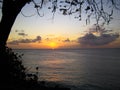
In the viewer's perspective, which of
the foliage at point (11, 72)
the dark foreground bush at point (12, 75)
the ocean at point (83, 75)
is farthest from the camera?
the ocean at point (83, 75)

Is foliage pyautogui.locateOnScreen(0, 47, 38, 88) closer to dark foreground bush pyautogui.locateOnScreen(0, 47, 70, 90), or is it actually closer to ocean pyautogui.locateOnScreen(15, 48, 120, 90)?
dark foreground bush pyautogui.locateOnScreen(0, 47, 70, 90)

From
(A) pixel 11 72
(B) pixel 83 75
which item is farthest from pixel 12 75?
(B) pixel 83 75

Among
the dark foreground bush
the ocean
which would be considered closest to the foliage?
the dark foreground bush

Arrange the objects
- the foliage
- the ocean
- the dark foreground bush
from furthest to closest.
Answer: the ocean
the foliage
the dark foreground bush

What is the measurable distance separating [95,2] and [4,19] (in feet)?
Answer: 9.04

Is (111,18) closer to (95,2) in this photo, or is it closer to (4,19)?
(95,2)

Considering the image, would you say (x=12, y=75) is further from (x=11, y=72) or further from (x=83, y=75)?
(x=83, y=75)

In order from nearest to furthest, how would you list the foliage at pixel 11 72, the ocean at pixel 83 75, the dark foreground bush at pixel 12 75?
1. the dark foreground bush at pixel 12 75
2. the foliage at pixel 11 72
3. the ocean at pixel 83 75

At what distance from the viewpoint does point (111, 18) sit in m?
5.80

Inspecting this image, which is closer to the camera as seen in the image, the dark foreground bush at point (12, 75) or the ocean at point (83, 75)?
the dark foreground bush at point (12, 75)

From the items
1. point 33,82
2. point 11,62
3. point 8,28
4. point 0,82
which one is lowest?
point 33,82

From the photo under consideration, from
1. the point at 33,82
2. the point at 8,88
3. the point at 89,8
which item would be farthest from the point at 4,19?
the point at 33,82

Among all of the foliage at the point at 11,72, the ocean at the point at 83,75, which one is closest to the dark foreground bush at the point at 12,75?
the foliage at the point at 11,72

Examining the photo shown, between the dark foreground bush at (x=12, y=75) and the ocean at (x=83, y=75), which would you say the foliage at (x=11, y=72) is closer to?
the dark foreground bush at (x=12, y=75)
